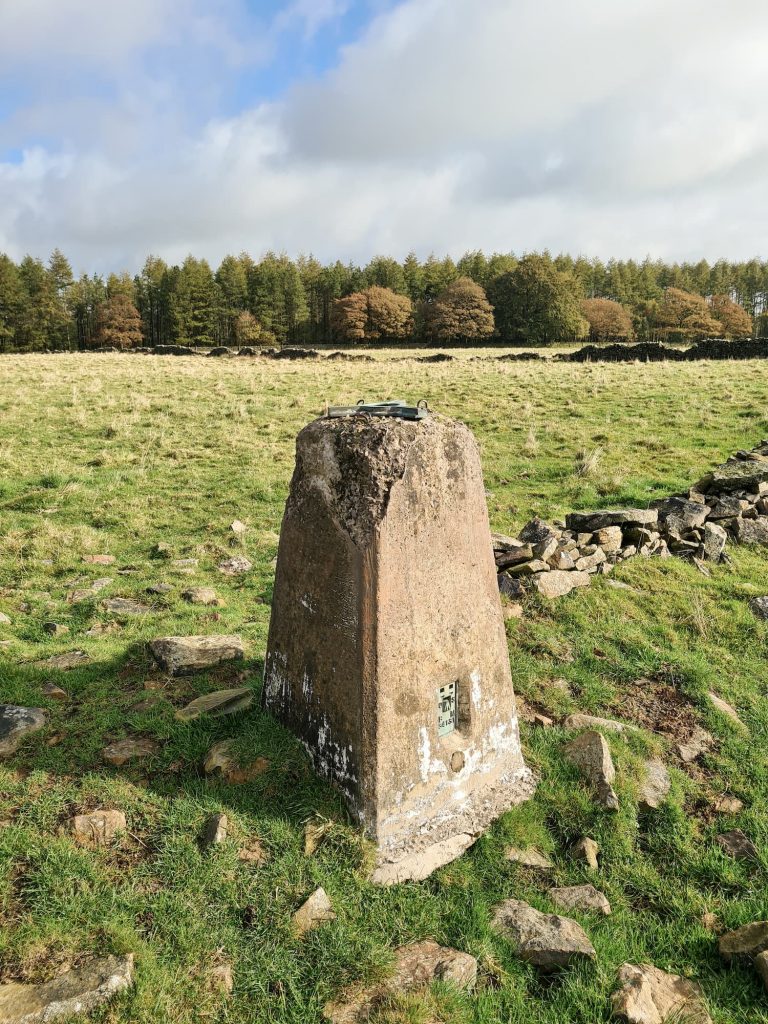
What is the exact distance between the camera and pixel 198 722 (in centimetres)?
433

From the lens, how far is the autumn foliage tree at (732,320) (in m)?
68.9

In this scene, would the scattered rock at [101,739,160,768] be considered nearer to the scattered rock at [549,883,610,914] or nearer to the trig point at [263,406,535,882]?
the trig point at [263,406,535,882]

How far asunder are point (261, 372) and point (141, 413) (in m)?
10.0

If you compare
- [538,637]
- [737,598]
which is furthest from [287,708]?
[737,598]

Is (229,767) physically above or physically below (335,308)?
below

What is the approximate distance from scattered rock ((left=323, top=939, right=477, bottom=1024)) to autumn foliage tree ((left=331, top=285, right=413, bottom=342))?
66.9 metres

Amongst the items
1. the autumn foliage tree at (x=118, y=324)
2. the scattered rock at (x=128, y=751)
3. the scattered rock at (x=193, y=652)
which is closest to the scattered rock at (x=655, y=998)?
the scattered rock at (x=128, y=751)

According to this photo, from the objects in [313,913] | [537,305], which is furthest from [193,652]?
[537,305]

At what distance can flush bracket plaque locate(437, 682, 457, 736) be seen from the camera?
384 centimetres

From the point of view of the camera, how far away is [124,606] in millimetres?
7109

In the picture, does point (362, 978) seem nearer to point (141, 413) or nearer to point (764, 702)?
point (764, 702)

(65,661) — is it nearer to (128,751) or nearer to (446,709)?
(128,751)

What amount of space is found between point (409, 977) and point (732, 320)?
79076mm

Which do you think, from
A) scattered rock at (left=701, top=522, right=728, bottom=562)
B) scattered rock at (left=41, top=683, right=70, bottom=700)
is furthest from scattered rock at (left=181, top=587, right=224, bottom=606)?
scattered rock at (left=701, top=522, right=728, bottom=562)
